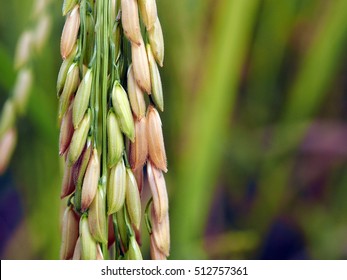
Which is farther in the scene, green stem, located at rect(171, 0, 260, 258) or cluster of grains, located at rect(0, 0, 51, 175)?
green stem, located at rect(171, 0, 260, 258)

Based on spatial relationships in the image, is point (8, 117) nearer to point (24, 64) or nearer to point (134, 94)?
point (24, 64)

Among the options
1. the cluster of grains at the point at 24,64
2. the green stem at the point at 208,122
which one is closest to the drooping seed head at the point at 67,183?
the cluster of grains at the point at 24,64

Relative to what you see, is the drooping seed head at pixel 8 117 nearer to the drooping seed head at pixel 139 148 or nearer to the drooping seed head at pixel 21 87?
the drooping seed head at pixel 21 87

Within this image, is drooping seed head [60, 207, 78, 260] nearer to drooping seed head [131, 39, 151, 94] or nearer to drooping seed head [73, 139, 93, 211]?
drooping seed head [73, 139, 93, 211]

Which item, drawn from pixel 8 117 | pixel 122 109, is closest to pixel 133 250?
pixel 122 109

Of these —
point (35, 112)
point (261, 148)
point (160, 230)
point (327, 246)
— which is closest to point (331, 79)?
point (261, 148)

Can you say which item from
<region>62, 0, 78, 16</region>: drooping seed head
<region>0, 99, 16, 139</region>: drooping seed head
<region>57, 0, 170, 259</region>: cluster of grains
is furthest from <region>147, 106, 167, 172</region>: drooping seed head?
<region>0, 99, 16, 139</region>: drooping seed head

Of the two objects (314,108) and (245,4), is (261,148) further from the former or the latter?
(245,4)
